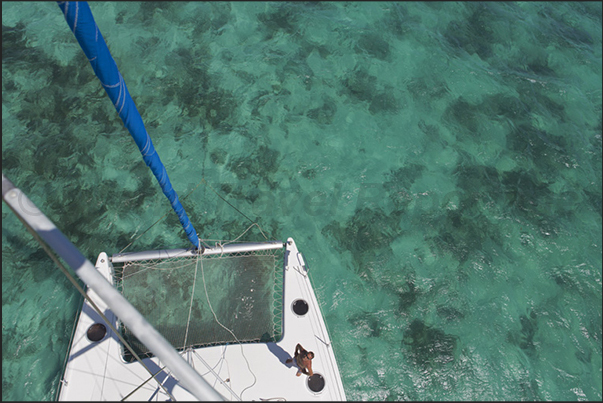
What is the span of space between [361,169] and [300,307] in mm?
4735

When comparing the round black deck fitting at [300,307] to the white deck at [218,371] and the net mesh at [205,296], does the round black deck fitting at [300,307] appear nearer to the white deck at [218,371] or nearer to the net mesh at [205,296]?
the white deck at [218,371]

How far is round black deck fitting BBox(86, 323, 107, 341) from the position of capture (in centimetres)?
702

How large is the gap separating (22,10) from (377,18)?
39.3 ft

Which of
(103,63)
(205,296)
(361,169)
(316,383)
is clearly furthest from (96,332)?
(361,169)

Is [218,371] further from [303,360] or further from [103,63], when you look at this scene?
[103,63]

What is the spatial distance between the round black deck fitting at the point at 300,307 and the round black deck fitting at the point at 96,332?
3471 millimetres

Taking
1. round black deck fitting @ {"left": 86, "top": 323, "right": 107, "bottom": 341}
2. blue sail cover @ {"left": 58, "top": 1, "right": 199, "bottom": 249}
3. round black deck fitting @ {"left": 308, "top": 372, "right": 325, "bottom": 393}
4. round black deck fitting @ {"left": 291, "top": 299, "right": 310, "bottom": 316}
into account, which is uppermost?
blue sail cover @ {"left": 58, "top": 1, "right": 199, "bottom": 249}

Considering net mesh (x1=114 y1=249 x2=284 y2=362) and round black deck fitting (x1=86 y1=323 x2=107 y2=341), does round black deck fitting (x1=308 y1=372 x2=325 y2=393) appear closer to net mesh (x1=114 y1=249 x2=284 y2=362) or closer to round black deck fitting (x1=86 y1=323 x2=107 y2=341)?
net mesh (x1=114 y1=249 x2=284 y2=362)

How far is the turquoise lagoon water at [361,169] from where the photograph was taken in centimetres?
871

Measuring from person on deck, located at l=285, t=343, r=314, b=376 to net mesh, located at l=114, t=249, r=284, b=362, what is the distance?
91 cm

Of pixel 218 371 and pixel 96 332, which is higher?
pixel 96 332

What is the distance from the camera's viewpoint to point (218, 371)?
692 cm

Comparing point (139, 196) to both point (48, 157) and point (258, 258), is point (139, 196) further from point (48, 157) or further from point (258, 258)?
point (258, 258)

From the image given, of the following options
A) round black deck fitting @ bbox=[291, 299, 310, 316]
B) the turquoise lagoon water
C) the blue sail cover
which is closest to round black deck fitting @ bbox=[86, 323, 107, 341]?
the turquoise lagoon water
